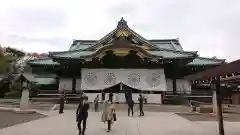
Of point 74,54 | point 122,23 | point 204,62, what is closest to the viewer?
point 74,54

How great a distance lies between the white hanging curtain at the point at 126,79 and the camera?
91.8ft

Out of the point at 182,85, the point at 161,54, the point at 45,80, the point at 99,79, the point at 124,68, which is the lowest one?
the point at 182,85

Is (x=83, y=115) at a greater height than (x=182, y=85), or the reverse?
(x=182, y=85)

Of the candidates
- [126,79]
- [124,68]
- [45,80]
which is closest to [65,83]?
[124,68]

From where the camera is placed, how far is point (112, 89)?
95.7ft

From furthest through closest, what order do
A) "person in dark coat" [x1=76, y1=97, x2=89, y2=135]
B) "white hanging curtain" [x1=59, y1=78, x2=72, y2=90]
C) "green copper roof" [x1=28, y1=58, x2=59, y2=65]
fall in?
"green copper roof" [x1=28, y1=58, x2=59, y2=65], "white hanging curtain" [x1=59, y1=78, x2=72, y2=90], "person in dark coat" [x1=76, y1=97, x2=89, y2=135]

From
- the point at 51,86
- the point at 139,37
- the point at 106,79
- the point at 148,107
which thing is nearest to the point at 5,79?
the point at 51,86

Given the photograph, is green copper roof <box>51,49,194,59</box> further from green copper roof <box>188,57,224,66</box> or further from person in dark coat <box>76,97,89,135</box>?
person in dark coat <box>76,97,89,135</box>

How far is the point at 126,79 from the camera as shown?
28094mm

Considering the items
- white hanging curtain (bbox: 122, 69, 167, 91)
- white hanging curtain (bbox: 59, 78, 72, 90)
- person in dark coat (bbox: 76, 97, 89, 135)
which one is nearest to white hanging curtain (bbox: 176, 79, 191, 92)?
white hanging curtain (bbox: 122, 69, 167, 91)

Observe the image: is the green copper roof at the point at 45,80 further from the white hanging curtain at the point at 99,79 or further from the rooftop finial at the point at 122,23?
the rooftop finial at the point at 122,23

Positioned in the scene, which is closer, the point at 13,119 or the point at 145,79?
the point at 13,119

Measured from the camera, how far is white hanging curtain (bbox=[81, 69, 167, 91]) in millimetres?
→ 27984

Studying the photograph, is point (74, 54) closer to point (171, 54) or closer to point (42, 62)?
point (42, 62)
